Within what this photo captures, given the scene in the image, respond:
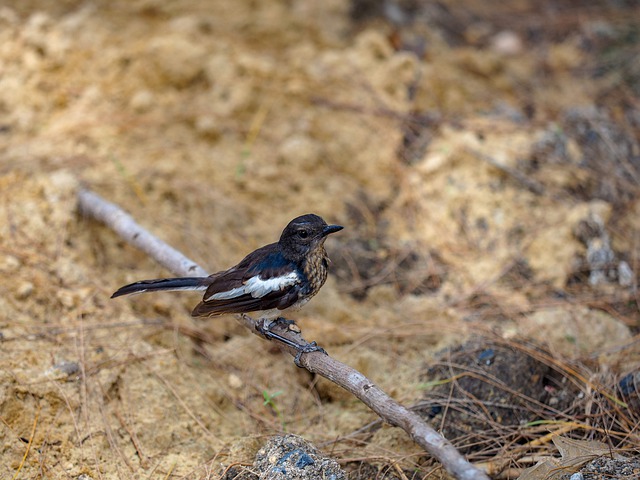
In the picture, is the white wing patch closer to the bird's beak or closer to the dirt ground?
the bird's beak

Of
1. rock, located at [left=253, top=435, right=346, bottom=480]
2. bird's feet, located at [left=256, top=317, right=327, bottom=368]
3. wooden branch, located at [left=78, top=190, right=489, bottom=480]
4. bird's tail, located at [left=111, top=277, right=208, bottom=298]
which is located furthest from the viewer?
bird's tail, located at [left=111, top=277, right=208, bottom=298]

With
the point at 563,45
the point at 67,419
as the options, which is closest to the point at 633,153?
the point at 563,45

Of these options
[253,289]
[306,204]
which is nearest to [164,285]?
[253,289]

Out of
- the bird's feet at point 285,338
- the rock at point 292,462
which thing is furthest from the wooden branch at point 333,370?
the rock at point 292,462

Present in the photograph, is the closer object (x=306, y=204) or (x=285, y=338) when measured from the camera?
(x=285, y=338)

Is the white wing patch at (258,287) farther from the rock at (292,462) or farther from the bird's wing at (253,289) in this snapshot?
the rock at (292,462)

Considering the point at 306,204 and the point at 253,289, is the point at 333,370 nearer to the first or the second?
the point at 253,289

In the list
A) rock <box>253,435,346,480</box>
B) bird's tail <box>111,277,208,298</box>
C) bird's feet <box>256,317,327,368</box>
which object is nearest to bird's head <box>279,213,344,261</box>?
bird's feet <box>256,317,327,368</box>
